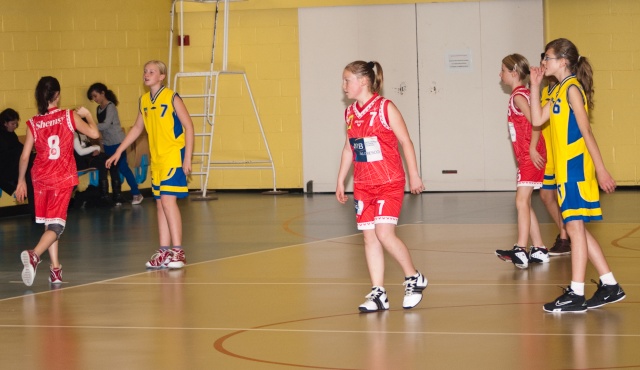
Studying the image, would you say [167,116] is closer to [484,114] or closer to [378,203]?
[378,203]

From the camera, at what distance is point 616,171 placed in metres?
15.0

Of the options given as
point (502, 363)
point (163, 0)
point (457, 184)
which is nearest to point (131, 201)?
point (163, 0)

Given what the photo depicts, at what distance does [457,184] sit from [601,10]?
3.25 meters

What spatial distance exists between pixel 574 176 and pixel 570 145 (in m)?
0.19

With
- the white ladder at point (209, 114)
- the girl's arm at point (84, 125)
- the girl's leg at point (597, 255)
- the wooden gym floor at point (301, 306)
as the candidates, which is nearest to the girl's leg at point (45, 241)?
the wooden gym floor at point (301, 306)

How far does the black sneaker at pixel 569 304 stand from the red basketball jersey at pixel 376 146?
3.96 feet

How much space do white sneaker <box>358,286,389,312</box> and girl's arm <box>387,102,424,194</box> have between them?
0.66 meters

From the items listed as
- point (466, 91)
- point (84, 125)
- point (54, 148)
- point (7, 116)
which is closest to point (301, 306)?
point (84, 125)

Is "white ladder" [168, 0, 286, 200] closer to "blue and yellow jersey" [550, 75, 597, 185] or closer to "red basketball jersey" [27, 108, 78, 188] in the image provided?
"red basketball jersey" [27, 108, 78, 188]

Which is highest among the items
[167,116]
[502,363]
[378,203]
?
[167,116]

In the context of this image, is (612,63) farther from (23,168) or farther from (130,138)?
(23,168)

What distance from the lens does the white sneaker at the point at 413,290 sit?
6445 millimetres

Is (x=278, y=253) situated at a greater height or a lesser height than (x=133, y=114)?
lesser

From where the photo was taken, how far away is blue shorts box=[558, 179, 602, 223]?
615 centimetres
